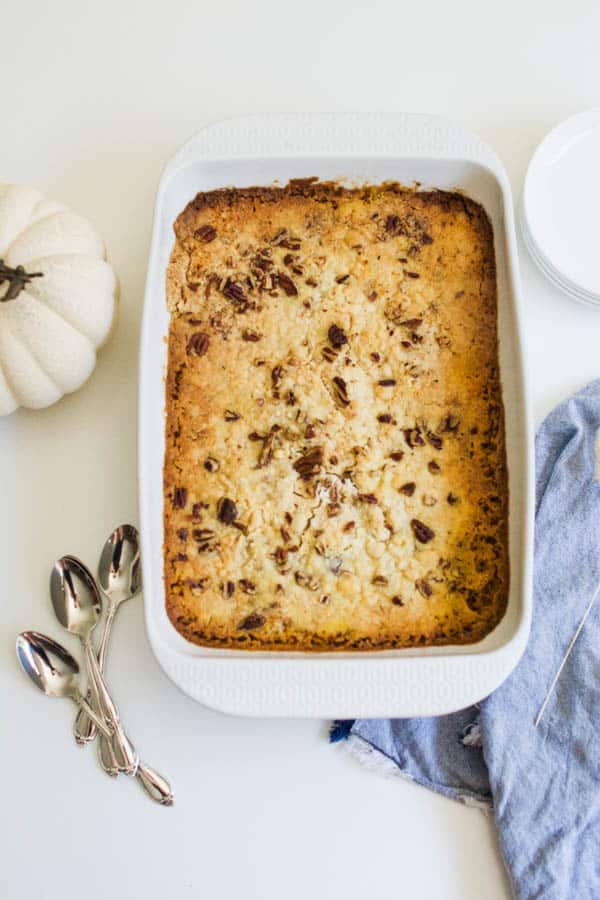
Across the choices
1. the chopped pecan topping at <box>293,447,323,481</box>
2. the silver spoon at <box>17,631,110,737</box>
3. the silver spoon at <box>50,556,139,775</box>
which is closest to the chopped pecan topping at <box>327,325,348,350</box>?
the chopped pecan topping at <box>293,447,323,481</box>

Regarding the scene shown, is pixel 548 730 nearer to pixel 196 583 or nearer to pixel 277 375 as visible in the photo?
pixel 196 583

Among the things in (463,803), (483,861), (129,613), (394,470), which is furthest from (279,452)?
(483,861)

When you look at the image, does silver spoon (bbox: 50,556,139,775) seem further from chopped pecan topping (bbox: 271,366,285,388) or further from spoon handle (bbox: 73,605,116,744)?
chopped pecan topping (bbox: 271,366,285,388)

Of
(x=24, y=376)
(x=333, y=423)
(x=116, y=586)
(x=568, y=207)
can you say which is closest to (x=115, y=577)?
(x=116, y=586)

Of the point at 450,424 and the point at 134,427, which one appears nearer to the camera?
the point at 450,424

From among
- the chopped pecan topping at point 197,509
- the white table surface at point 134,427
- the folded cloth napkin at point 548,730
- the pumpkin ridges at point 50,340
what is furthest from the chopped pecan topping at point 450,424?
the pumpkin ridges at point 50,340
